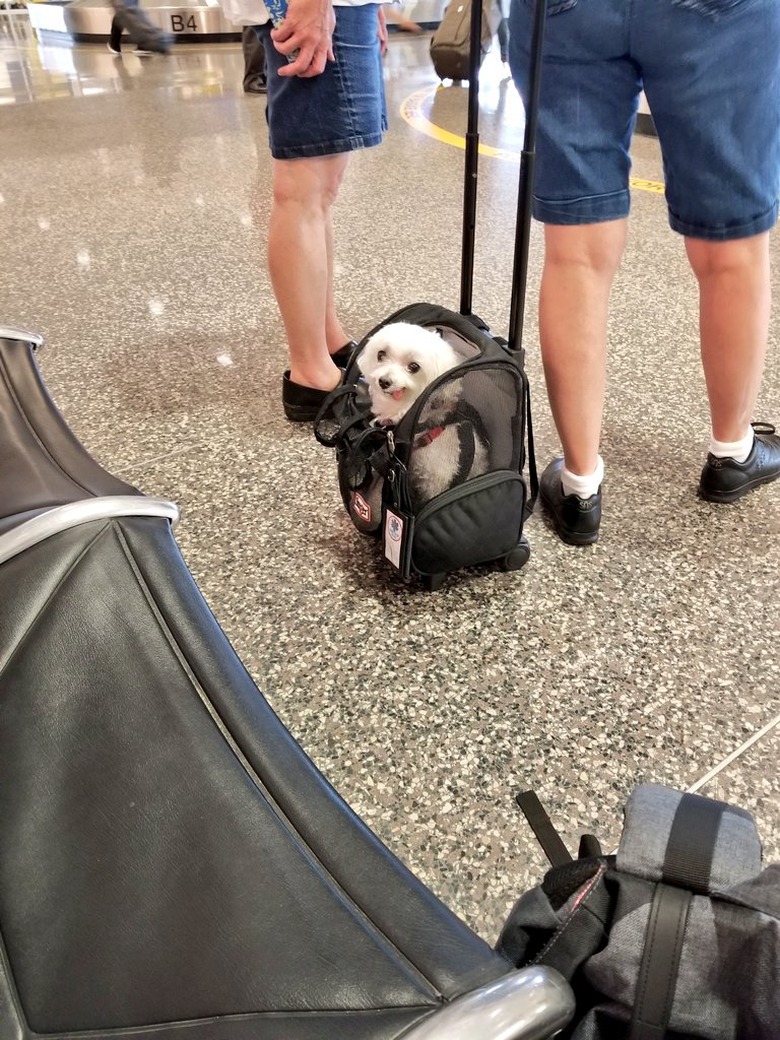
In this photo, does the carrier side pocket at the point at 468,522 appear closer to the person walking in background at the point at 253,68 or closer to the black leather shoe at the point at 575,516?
the black leather shoe at the point at 575,516

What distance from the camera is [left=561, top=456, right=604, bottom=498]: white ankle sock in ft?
4.11

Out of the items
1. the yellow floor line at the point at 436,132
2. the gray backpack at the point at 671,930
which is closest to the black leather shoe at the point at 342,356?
the gray backpack at the point at 671,930

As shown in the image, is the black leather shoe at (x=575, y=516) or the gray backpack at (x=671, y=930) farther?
the black leather shoe at (x=575, y=516)

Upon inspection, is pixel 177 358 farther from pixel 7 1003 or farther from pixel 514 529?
pixel 7 1003

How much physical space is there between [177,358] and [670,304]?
1319mm

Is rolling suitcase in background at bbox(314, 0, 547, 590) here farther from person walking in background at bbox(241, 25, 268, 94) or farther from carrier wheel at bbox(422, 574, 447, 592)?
person walking in background at bbox(241, 25, 268, 94)

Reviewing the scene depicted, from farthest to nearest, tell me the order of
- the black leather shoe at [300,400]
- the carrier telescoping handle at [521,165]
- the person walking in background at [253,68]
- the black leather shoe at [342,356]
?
1. the person walking in background at [253,68]
2. the black leather shoe at [342,356]
3. the black leather shoe at [300,400]
4. the carrier telescoping handle at [521,165]

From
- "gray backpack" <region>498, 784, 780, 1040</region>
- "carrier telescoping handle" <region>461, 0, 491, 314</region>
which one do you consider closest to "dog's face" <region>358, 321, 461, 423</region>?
"carrier telescoping handle" <region>461, 0, 491, 314</region>

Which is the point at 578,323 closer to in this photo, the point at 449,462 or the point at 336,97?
the point at 449,462

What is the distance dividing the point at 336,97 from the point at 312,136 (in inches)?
3.0

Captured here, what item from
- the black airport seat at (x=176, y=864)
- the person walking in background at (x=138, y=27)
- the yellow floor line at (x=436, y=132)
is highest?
the black airport seat at (x=176, y=864)

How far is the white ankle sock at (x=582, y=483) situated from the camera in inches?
49.4

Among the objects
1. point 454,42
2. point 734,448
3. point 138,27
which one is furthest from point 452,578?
point 138,27

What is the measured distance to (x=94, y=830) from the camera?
0.49 metres
